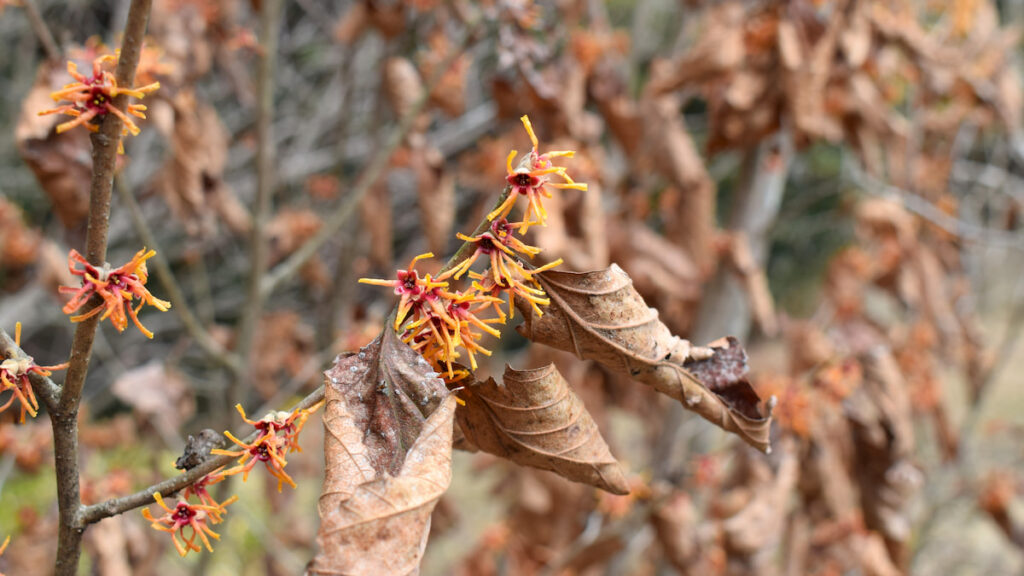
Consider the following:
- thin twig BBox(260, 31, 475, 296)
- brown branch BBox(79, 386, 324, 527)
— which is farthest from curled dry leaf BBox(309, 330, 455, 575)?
thin twig BBox(260, 31, 475, 296)

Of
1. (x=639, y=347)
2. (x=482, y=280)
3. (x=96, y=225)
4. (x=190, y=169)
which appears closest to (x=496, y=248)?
(x=482, y=280)

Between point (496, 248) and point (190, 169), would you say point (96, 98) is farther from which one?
point (190, 169)

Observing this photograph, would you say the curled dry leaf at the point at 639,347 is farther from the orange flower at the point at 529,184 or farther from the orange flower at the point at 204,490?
the orange flower at the point at 204,490

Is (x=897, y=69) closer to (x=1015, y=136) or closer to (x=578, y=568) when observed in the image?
(x=1015, y=136)

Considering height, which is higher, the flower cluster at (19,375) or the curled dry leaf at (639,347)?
the flower cluster at (19,375)

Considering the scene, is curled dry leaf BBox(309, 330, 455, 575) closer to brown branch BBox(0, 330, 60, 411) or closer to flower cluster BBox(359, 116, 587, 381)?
flower cluster BBox(359, 116, 587, 381)

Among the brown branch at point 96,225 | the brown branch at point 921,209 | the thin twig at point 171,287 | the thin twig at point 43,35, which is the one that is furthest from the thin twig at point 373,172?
the brown branch at point 921,209

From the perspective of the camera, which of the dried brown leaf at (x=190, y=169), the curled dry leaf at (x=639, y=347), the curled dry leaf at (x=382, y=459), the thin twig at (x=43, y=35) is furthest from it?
the dried brown leaf at (x=190, y=169)
